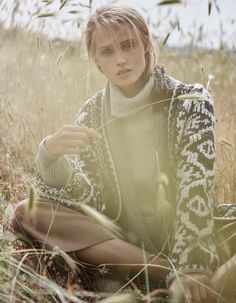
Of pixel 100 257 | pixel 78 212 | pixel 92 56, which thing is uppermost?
pixel 92 56

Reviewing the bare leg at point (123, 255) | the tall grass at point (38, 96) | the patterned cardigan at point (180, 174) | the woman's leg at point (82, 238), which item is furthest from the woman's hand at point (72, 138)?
the tall grass at point (38, 96)

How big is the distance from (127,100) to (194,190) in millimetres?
447

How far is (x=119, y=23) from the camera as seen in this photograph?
2033 mm

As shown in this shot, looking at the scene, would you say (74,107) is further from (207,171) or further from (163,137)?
(207,171)

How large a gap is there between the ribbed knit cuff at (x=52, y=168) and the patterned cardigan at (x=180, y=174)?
0.03 metres

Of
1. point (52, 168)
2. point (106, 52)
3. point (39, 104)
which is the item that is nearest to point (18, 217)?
point (52, 168)

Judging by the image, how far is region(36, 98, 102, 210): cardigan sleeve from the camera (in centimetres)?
205

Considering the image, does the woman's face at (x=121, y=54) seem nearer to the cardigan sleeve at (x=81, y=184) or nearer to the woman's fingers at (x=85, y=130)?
the cardigan sleeve at (x=81, y=184)

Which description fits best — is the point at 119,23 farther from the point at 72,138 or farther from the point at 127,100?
the point at 72,138

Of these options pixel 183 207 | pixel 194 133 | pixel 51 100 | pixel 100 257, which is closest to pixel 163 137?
pixel 194 133

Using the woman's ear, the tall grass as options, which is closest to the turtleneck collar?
the woman's ear

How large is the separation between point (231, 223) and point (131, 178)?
40 cm

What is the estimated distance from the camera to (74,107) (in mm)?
3219

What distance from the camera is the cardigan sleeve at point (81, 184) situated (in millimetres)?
2051
